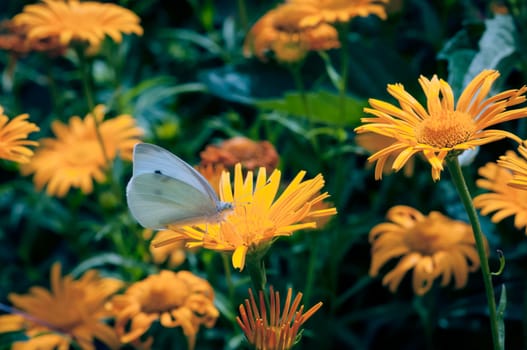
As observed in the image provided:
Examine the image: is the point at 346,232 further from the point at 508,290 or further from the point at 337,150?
the point at 508,290

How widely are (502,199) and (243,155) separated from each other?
520 millimetres

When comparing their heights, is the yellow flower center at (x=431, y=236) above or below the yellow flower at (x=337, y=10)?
below

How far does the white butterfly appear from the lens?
103cm

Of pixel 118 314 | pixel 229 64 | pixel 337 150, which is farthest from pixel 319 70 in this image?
pixel 118 314

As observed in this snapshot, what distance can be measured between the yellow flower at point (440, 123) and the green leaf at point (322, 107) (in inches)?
28.4

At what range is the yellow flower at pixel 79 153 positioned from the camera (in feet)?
6.22

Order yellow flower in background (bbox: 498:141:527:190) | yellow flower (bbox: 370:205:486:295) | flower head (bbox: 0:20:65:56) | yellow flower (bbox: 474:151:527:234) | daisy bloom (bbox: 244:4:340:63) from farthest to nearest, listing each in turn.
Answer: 1. flower head (bbox: 0:20:65:56)
2. daisy bloom (bbox: 244:4:340:63)
3. yellow flower (bbox: 370:205:486:295)
4. yellow flower (bbox: 474:151:527:234)
5. yellow flower in background (bbox: 498:141:527:190)

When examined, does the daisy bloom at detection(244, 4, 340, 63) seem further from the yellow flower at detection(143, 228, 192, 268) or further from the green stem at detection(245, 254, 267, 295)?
the green stem at detection(245, 254, 267, 295)

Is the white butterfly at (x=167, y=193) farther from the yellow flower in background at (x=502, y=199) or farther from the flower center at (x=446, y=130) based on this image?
the yellow flower in background at (x=502, y=199)

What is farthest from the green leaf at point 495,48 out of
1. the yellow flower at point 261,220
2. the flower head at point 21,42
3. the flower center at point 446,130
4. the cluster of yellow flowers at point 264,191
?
the flower head at point 21,42

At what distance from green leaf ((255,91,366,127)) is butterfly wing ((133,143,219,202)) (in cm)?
71

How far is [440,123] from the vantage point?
3.08 ft

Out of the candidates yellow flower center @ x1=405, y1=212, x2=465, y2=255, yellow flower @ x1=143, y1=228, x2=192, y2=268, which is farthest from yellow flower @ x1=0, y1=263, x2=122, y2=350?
yellow flower center @ x1=405, y1=212, x2=465, y2=255

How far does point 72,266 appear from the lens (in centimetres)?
215
